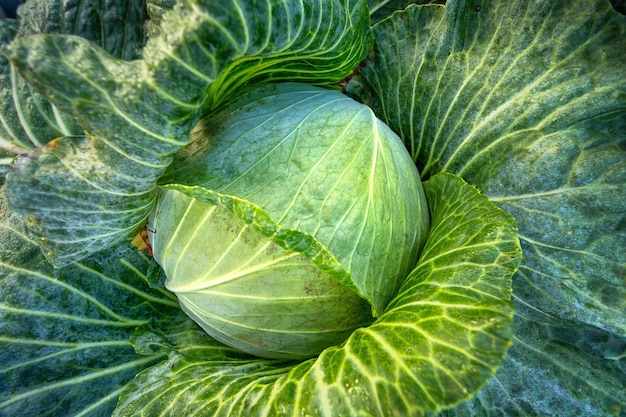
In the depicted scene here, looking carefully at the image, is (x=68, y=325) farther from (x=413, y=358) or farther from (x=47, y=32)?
(x=413, y=358)

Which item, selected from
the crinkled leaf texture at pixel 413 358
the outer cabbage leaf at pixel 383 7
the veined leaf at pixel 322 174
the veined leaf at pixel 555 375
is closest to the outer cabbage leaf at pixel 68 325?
the crinkled leaf texture at pixel 413 358

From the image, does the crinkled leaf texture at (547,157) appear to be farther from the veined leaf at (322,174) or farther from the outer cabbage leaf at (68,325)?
the outer cabbage leaf at (68,325)

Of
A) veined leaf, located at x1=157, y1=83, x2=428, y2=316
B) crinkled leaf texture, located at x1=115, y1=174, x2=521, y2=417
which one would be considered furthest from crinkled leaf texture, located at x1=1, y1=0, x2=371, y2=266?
crinkled leaf texture, located at x1=115, y1=174, x2=521, y2=417

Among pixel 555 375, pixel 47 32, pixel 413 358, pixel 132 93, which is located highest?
pixel 47 32

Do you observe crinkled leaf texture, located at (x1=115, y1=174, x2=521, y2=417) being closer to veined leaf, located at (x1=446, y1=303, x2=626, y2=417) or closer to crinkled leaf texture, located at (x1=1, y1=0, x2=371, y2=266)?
veined leaf, located at (x1=446, y1=303, x2=626, y2=417)

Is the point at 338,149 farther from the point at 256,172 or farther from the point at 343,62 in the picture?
the point at 343,62

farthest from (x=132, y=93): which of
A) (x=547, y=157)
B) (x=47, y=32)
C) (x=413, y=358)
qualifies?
(x=547, y=157)
